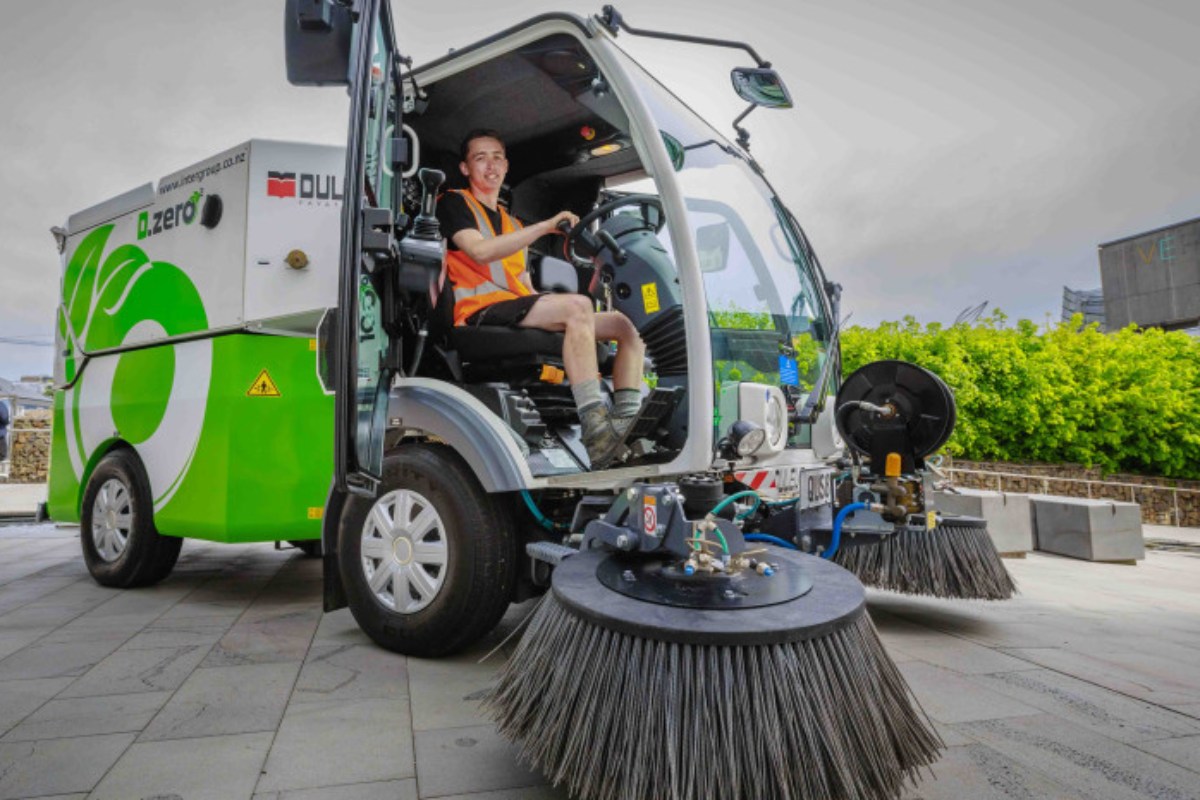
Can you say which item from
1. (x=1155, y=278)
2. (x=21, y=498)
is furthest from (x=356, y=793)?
(x=1155, y=278)

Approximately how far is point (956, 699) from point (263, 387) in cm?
361

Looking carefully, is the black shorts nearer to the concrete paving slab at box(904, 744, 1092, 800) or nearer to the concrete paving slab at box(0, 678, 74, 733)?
the concrete paving slab at box(0, 678, 74, 733)

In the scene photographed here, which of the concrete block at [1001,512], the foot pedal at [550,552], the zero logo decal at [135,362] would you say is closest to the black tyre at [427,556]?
the foot pedal at [550,552]

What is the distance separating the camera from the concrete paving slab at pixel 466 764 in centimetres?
184

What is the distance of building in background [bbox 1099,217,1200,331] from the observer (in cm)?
4438

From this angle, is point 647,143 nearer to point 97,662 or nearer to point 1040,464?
point 97,662

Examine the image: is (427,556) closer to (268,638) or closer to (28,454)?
(268,638)

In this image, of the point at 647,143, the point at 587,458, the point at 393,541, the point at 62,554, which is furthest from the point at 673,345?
the point at 62,554

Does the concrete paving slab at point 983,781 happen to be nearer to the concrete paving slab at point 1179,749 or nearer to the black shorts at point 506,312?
the concrete paving slab at point 1179,749

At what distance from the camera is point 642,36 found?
2.86m

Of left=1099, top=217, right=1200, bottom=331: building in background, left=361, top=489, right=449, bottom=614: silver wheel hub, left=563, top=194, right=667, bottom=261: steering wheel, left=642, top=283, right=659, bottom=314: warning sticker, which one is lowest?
left=361, top=489, right=449, bottom=614: silver wheel hub

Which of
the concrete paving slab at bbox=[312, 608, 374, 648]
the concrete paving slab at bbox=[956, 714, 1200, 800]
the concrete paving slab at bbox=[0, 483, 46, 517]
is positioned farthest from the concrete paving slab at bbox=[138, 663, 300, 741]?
the concrete paving slab at bbox=[0, 483, 46, 517]

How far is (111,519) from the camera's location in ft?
15.0

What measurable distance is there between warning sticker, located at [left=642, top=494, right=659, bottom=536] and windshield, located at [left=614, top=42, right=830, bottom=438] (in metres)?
0.72
